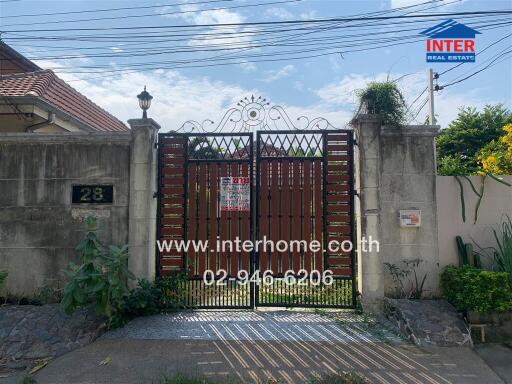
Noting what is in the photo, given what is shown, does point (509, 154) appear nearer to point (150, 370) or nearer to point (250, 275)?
point (250, 275)

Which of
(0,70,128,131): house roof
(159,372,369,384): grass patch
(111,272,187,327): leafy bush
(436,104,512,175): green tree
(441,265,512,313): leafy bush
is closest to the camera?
(159,372,369,384): grass patch

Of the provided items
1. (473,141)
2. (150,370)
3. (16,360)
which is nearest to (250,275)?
(150,370)

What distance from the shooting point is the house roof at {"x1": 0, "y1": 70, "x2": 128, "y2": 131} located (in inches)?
285

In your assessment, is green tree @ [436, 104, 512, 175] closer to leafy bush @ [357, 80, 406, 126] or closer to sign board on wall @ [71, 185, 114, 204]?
leafy bush @ [357, 80, 406, 126]

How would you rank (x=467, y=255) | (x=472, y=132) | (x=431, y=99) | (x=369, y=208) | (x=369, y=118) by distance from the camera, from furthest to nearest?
(x=472, y=132) < (x=431, y=99) < (x=369, y=118) < (x=369, y=208) < (x=467, y=255)

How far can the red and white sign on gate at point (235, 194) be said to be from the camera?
5164mm

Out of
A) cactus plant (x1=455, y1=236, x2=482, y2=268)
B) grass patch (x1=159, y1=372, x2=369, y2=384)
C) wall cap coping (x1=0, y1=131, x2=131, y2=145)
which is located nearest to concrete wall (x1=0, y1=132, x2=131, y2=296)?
wall cap coping (x1=0, y1=131, x2=131, y2=145)

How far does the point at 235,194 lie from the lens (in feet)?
17.0

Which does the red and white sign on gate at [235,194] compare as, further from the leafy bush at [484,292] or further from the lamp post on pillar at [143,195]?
the leafy bush at [484,292]

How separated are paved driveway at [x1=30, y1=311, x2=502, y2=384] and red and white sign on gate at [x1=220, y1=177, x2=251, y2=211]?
61.7 inches

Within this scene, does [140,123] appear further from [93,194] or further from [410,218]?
[410,218]

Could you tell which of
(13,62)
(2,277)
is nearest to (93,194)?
(2,277)

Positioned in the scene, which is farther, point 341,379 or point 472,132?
point 472,132

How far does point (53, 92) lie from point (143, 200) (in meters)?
5.11
